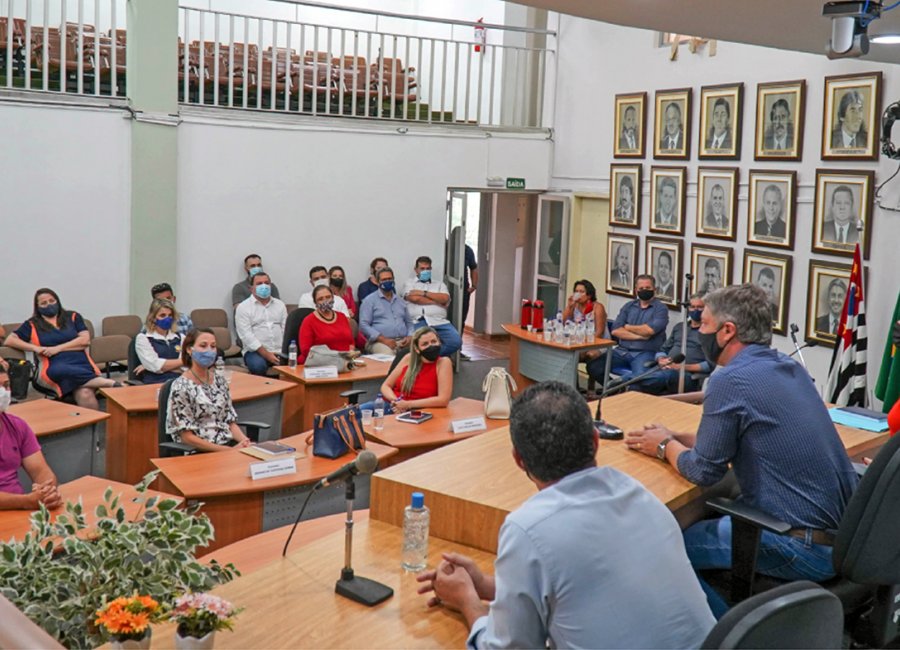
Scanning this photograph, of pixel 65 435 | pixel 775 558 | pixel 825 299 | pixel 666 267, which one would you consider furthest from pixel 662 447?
pixel 666 267

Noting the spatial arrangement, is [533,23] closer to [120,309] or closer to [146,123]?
[146,123]

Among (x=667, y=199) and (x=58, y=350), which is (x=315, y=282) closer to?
(x=58, y=350)

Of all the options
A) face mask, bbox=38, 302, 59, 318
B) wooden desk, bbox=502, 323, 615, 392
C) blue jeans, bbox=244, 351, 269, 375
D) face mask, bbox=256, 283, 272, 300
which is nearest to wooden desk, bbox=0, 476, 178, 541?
face mask, bbox=38, 302, 59, 318

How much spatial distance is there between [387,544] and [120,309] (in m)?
7.31

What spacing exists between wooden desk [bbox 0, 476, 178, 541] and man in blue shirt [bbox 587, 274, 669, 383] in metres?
5.61

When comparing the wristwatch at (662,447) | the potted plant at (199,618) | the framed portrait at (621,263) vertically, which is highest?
the framed portrait at (621,263)

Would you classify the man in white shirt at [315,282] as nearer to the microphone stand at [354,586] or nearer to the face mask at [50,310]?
the face mask at [50,310]

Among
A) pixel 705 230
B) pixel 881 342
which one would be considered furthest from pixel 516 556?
pixel 705 230

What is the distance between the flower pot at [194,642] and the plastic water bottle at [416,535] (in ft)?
2.41

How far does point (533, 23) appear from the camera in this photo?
11711 millimetres

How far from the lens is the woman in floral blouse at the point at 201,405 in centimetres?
525

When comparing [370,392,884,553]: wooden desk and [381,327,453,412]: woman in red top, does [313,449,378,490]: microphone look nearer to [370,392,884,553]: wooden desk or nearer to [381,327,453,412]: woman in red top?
[370,392,884,553]: wooden desk

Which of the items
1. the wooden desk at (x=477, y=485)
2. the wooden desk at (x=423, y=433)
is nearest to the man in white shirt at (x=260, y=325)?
the wooden desk at (x=423, y=433)

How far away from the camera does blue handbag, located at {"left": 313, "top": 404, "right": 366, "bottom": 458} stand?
15.5ft
